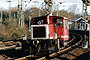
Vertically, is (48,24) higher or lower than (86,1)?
lower

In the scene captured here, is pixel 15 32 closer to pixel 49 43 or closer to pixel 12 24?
pixel 12 24

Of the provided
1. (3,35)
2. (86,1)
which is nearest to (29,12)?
(3,35)

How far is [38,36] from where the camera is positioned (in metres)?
15.0

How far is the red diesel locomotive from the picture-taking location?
1463 cm

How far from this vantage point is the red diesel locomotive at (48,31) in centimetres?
1463

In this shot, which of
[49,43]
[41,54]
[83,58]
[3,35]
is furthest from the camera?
[3,35]

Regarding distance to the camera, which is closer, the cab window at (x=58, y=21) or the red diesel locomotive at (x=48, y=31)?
the red diesel locomotive at (x=48, y=31)

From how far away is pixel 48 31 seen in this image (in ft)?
48.2

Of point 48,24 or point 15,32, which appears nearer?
point 48,24

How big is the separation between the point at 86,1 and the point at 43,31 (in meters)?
8.49

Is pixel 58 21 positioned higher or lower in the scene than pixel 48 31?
higher

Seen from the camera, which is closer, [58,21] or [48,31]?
[48,31]

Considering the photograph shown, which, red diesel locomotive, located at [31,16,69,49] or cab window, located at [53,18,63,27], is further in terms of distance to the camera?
cab window, located at [53,18,63,27]

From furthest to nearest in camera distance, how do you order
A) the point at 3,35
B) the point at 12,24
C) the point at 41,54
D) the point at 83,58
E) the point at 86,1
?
1. the point at 12,24
2. the point at 3,35
3. the point at 86,1
4. the point at 41,54
5. the point at 83,58
